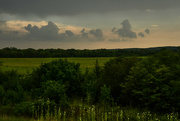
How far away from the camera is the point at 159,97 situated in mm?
13102

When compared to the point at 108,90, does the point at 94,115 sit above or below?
below

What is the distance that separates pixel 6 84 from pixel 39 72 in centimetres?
333

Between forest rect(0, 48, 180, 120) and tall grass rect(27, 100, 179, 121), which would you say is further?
forest rect(0, 48, 180, 120)

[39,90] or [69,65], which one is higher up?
[69,65]

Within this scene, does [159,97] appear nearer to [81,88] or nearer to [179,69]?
[179,69]

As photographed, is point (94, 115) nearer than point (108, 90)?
→ Yes

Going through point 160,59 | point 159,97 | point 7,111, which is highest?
point 160,59

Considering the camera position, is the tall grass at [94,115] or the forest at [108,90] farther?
the forest at [108,90]

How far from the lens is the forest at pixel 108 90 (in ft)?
41.1

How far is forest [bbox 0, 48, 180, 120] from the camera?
12.5 m

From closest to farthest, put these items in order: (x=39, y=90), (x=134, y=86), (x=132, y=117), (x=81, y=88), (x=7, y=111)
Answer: (x=132, y=117) → (x=7, y=111) → (x=134, y=86) → (x=39, y=90) → (x=81, y=88)

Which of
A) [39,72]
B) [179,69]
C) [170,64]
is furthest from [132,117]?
[39,72]

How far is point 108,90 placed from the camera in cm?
1467

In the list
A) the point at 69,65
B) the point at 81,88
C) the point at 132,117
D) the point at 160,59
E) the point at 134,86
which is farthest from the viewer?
the point at 69,65
